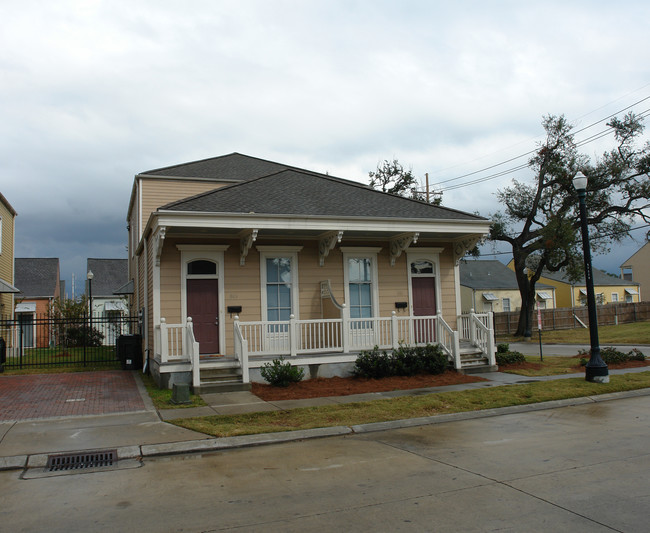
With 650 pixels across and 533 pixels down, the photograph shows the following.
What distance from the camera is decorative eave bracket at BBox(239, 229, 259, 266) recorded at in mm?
12902

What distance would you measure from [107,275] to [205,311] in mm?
33365

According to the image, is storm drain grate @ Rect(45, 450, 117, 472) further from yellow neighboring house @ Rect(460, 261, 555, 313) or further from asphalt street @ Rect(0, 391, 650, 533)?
yellow neighboring house @ Rect(460, 261, 555, 313)

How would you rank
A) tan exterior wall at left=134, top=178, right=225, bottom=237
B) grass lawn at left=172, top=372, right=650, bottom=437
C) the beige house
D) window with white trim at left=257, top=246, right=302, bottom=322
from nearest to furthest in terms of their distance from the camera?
1. grass lawn at left=172, top=372, right=650, bottom=437
2. the beige house
3. window with white trim at left=257, top=246, right=302, bottom=322
4. tan exterior wall at left=134, top=178, right=225, bottom=237

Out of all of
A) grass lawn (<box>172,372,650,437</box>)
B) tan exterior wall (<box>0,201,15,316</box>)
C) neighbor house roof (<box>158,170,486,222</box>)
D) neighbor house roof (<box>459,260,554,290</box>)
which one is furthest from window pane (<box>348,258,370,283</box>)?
neighbor house roof (<box>459,260,554,290</box>)

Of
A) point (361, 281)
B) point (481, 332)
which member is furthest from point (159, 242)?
point (481, 332)

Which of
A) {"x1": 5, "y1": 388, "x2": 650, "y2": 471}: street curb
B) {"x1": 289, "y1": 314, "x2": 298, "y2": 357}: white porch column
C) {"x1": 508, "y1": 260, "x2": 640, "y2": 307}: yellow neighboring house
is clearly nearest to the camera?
{"x1": 5, "y1": 388, "x2": 650, "y2": 471}: street curb

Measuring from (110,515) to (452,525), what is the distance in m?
2.98

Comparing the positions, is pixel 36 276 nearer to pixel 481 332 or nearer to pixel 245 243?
pixel 245 243

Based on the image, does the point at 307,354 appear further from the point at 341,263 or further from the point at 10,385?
the point at 10,385

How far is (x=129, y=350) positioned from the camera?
16.1 metres

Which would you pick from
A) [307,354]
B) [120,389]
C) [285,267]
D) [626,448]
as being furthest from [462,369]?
[120,389]

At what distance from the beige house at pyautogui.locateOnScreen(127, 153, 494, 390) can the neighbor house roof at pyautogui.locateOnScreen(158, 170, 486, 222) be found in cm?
4

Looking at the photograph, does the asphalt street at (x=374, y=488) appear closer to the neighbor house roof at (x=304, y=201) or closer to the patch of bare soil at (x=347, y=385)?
the patch of bare soil at (x=347, y=385)

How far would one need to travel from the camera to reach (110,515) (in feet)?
16.2
